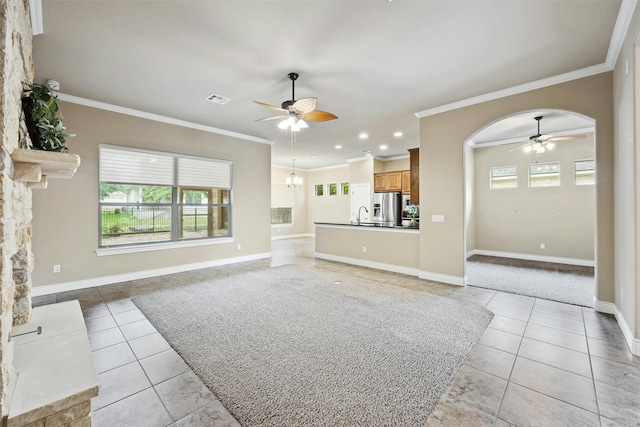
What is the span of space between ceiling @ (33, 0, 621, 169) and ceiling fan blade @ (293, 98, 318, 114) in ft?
1.64

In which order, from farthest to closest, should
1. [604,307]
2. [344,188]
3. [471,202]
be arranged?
[344,188]
[471,202]
[604,307]

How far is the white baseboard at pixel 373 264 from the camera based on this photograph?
17.2 ft

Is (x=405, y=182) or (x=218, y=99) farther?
(x=405, y=182)

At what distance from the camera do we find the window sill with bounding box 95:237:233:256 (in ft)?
15.0

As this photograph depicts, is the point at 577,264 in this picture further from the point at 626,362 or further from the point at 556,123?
the point at 626,362

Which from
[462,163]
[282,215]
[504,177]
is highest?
[504,177]

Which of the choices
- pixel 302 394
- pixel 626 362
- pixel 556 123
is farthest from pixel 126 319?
pixel 556 123

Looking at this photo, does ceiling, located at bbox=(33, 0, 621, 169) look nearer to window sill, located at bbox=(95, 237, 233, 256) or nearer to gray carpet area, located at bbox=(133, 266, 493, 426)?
window sill, located at bbox=(95, 237, 233, 256)

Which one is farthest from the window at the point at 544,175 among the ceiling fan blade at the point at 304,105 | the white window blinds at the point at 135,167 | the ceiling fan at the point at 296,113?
the white window blinds at the point at 135,167

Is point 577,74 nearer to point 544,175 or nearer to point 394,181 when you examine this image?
point 544,175

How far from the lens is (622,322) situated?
2842 mm

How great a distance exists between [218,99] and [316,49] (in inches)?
82.9

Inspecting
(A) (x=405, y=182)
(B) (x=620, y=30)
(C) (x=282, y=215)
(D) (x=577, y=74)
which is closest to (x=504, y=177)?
(A) (x=405, y=182)

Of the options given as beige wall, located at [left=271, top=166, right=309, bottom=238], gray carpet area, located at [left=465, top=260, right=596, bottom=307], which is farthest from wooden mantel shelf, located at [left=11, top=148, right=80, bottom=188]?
beige wall, located at [left=271, top=166, right=309, bottom=238]
